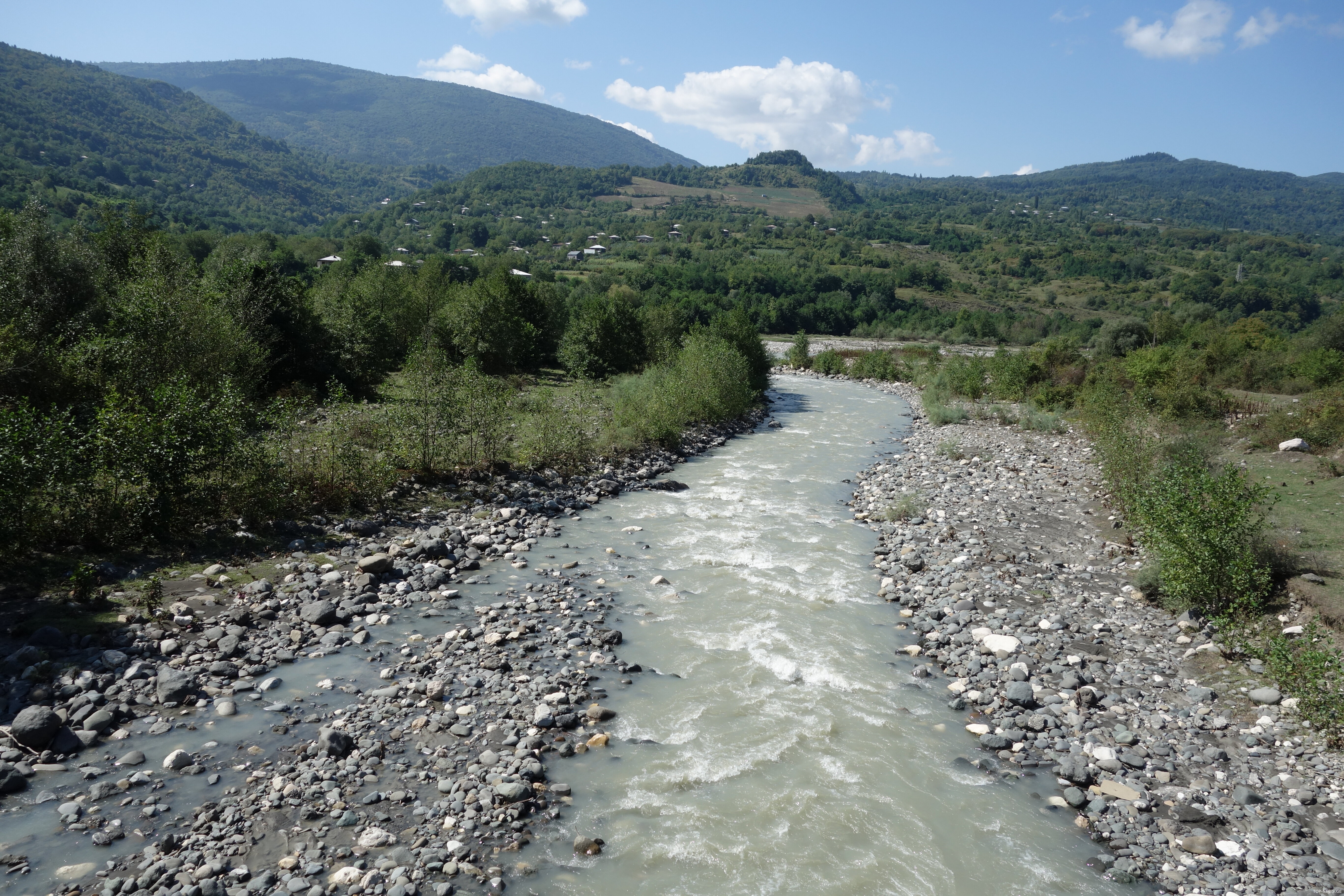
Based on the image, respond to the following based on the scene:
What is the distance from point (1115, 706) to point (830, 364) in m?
57.1

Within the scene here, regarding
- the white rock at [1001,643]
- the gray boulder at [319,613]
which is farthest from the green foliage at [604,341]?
the white rock at [1001,643]

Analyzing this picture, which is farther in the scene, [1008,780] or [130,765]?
[1008,780]

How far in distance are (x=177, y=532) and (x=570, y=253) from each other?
416 ft

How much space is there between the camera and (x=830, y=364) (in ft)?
210

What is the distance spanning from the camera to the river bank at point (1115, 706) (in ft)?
21.7

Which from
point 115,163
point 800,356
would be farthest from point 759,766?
point 115,163

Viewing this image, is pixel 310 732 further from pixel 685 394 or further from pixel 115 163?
pixel 115 163

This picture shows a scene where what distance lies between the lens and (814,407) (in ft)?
139

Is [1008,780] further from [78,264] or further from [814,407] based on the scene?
[814,407]

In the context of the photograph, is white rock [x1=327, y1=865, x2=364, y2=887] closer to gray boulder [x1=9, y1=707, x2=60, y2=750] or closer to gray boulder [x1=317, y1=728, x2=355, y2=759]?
gray boulder [x1=317, y1=728, x2=355, y2=759]

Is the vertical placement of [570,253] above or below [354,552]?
above

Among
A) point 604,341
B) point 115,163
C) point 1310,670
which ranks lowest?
point 1310,670

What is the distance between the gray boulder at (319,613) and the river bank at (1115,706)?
30.6 ft

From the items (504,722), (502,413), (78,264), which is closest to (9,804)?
(504,722)
